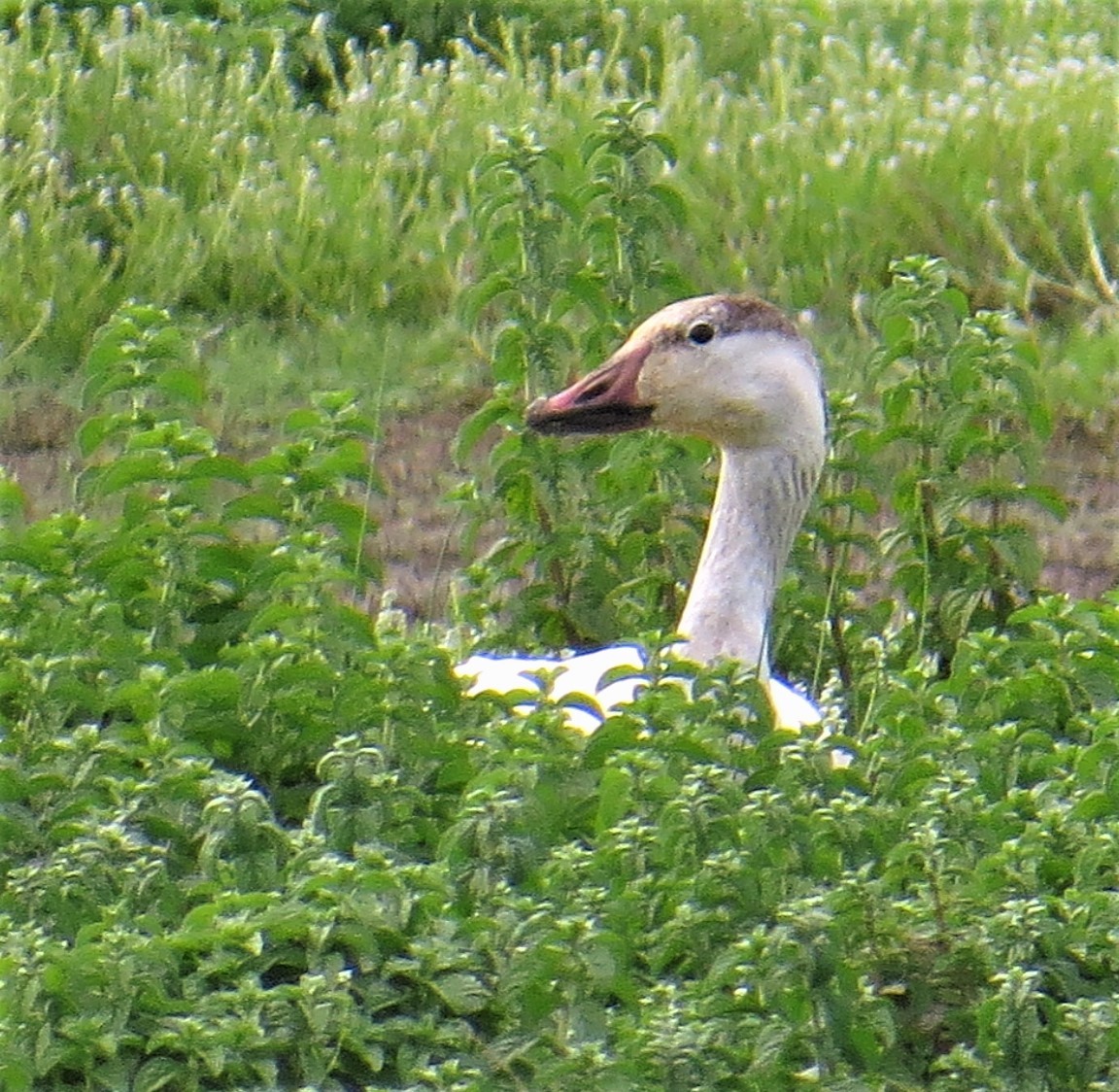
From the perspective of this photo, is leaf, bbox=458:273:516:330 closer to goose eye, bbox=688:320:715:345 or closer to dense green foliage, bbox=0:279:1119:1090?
goose eye, bbox=688:320:715:345

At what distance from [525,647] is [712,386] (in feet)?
2.24

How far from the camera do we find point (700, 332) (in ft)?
16.8

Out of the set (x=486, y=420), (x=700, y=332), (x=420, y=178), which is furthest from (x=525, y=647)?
(x=420, y=178)

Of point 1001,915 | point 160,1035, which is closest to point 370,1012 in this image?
point 160,1035

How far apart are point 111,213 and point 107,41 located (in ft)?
4.04

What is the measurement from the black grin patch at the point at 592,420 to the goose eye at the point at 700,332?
0.50 ft

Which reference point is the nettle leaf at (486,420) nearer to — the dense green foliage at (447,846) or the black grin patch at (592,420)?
the black grin patch at (592,420)

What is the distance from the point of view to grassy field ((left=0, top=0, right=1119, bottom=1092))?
3.38m

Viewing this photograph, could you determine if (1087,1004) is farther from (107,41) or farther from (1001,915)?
(107,41)

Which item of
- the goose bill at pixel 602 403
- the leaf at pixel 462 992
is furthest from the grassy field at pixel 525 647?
the goose bill at pixel 602 403

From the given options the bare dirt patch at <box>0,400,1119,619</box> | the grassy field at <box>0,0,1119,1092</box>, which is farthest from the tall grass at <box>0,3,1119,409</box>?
the bare dirt patch at <box>0,400,1119,619</box>

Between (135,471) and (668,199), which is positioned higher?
(668,199)

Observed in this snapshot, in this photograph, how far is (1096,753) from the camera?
393cm

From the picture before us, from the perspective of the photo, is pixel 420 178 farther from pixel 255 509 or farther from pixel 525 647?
pixel 255 509
